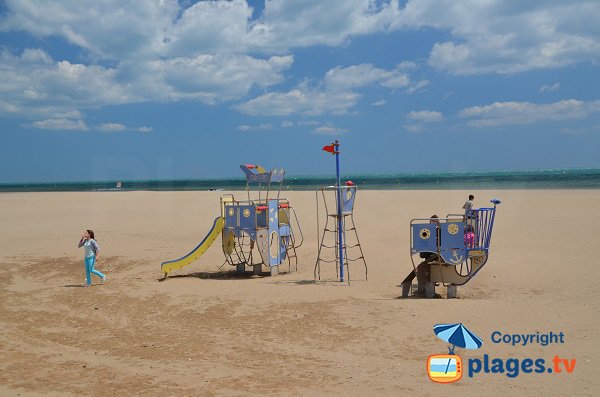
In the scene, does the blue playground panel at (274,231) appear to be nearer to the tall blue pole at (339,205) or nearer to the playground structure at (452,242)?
the tall blue pole at (339,205)

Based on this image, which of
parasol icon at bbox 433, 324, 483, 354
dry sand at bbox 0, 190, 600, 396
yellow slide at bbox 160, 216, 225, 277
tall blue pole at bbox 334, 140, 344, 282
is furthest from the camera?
yellow slide at bbox 160, 216, 225, 277

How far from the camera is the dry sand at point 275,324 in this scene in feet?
23.0

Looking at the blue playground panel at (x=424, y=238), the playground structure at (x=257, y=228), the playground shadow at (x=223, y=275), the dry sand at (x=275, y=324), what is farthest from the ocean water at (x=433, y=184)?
the blue playground panel at (x=424, y=238)

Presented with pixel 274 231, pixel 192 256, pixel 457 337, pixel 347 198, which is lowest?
pixel 457 337

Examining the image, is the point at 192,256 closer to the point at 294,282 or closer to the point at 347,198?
the point at 294,282

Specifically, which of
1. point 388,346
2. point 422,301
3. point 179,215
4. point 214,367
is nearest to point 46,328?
point 214,367

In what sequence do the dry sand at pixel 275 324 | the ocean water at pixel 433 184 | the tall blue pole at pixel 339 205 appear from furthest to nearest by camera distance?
the ocean water at pixel 433 184
the tall blue pole at pixel 339 205
the dry sand at pixel 275 324

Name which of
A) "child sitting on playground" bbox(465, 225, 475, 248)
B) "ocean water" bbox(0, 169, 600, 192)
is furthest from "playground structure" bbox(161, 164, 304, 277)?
"ocean water" bbox(0, 169, 600, 192)

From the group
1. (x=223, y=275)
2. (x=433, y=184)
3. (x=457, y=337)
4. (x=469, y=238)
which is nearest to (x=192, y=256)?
(x=223, y=275)

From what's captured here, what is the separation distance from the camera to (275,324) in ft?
32.0

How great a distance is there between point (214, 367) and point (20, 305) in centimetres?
641

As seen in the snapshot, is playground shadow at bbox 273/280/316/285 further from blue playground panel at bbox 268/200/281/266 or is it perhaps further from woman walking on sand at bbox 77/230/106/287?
woman walking on sand at bbox 77/230/106/287

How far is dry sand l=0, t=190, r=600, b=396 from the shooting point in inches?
276

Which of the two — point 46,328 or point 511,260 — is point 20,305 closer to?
point 46,328
